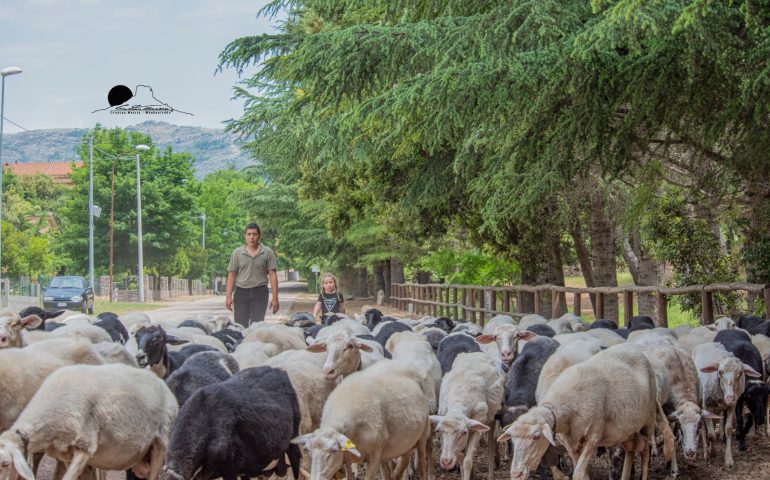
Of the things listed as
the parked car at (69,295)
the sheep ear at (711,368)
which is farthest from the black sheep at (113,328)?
the parked car at (69,295)

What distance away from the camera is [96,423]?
632 centimetres

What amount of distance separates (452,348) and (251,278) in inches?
180

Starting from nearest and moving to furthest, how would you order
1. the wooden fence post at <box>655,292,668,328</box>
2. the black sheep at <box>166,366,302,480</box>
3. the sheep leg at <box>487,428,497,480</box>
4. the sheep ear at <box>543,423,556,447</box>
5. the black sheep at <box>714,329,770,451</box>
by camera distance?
the black sheep at <box>166,366,302,480</box>, the sheep ear at <box>543,423,556,447</box>, the sheep leg at <box>487,428,497,480</box>, the black sheep at <box>714,329,770,451</box>, the wooden fence post at <box>655,292,668,328</box>

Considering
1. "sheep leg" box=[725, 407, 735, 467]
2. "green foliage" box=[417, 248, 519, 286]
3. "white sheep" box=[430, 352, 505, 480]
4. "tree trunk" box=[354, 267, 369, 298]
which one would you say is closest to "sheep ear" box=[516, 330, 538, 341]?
"white sheep" box=[430, 352, 505, 480]

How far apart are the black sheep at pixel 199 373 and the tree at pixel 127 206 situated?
201ft

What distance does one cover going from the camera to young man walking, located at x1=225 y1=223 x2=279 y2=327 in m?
13.8

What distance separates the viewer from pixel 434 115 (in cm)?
1118

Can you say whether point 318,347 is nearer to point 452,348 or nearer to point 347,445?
point 452,348

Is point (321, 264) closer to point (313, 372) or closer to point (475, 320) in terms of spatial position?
point (475, 320)

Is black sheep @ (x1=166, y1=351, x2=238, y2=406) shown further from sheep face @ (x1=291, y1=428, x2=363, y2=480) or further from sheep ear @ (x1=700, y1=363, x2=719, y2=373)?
sheep ear @ (x1=700, y1=363, x2=719, y2=373)

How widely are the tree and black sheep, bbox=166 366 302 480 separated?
206 feet

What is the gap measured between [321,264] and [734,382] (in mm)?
44766

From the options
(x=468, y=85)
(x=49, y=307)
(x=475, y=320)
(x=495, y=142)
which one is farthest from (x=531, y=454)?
(x=49, y=307)

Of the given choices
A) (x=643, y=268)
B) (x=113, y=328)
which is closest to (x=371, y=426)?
(x=113, y=328)
